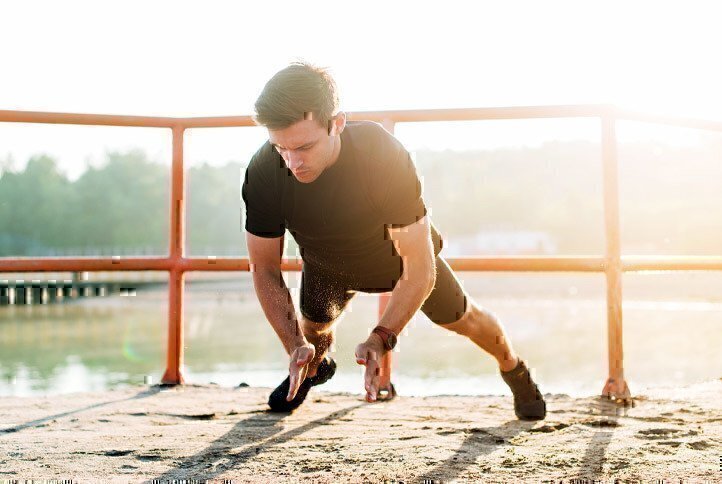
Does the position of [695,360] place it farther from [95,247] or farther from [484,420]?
[95,247]

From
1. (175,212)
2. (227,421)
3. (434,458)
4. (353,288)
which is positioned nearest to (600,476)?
(434,458)

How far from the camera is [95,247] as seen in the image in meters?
50.8

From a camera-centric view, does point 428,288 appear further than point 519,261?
No

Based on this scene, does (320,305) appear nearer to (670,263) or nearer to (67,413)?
(67,413)

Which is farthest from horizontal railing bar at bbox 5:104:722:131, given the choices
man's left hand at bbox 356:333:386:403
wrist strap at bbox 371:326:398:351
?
man's left hand at bbox 356:333:386:403

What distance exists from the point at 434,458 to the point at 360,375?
220 cm

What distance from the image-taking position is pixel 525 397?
292 centimetres

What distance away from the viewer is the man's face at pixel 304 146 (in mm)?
2098

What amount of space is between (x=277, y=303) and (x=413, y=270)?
41 centimetres

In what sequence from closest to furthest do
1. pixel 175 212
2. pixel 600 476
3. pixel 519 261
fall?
pixel 600 476
pixel 519 261
pixel 175 212

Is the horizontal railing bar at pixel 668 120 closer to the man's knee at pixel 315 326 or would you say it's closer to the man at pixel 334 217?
the man at pixel 334 217

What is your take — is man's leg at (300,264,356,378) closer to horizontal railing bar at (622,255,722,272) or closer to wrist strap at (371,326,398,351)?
wrist strap at (371,326,398,351)

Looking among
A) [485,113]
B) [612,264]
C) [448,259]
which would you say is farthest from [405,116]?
[612,264]

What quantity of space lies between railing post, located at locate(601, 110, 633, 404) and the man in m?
1.03
